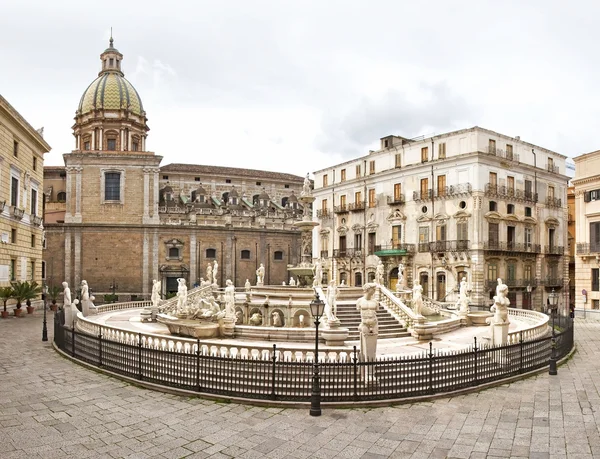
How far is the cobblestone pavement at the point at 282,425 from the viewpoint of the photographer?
7.84 m

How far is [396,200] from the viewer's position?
39250 mm

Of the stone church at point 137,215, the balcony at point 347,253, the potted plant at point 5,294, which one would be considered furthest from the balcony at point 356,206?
the potted plant at point 5,294

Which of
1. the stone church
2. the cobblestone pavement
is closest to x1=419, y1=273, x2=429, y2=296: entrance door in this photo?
the stone church

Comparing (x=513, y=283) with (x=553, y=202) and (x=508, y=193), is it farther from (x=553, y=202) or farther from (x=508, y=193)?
(x=553, y=202)

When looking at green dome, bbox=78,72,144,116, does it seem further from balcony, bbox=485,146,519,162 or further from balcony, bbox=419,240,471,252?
balcony, bbox=485,146,519,162

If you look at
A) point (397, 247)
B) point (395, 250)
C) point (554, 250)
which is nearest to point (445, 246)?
point (395, 250)

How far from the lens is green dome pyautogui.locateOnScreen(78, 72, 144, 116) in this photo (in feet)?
172

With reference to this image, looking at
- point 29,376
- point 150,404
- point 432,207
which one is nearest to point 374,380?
point 150,404

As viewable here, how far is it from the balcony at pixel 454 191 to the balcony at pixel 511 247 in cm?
381

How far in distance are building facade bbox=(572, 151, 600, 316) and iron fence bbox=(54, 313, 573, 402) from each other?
20.4 metres

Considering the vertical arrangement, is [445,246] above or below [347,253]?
above

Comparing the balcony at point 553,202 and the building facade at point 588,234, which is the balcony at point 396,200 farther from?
the building facade at point 588,234

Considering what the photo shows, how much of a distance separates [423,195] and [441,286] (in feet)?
22.9

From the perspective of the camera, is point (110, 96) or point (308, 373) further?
point (110, 96)
